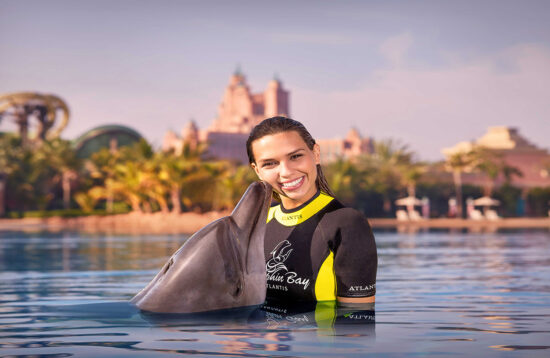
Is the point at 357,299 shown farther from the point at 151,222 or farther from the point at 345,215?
the point at 151,222

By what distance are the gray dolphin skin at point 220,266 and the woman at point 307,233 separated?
0.28 meters

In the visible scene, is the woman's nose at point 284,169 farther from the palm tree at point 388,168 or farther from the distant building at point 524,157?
the distant building at point 524,157

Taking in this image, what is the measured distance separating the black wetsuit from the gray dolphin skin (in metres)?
0.28

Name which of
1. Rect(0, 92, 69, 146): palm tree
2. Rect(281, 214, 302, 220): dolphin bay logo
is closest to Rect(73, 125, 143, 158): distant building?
Rect(0, 92, 69, 146): palm tree

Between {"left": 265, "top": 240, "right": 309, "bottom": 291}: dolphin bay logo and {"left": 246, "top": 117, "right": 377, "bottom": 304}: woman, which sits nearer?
{"left": 246, "top": 117, "right": 377, "bottom": 304}: woman

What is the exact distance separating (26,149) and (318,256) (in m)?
64.1

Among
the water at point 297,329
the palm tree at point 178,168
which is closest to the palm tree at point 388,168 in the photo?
the palm tree at point 178,168

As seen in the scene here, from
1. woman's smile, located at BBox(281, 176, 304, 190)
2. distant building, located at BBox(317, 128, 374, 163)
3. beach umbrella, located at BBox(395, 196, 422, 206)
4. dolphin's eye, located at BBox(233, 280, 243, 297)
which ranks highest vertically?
distant building, located at BBox(317, 128, 374, 163)

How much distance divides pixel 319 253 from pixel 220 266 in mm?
613

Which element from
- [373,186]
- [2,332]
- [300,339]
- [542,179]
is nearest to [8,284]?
[2,332]

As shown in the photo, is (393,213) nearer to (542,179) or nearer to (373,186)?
(373,186)

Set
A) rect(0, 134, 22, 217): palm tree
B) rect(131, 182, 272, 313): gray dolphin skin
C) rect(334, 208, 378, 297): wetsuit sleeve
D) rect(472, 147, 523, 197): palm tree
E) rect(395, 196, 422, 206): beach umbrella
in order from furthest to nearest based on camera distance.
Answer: rect(472, 147, 523, 197): palm tree → rect(0, 134, 22, 217): palm tree → rect(395, 196, 422, 206): beach umbrella → rect(334, 208, 378, 297): wetsuit sleeve → rect(131, 182, 272, 313): gray dolphin skin

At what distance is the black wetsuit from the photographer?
12.8ft

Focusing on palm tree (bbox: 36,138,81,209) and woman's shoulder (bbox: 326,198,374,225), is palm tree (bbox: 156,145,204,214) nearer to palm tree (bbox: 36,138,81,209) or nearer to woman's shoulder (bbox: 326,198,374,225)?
palm tree (bbox: 36,138,81,209)
